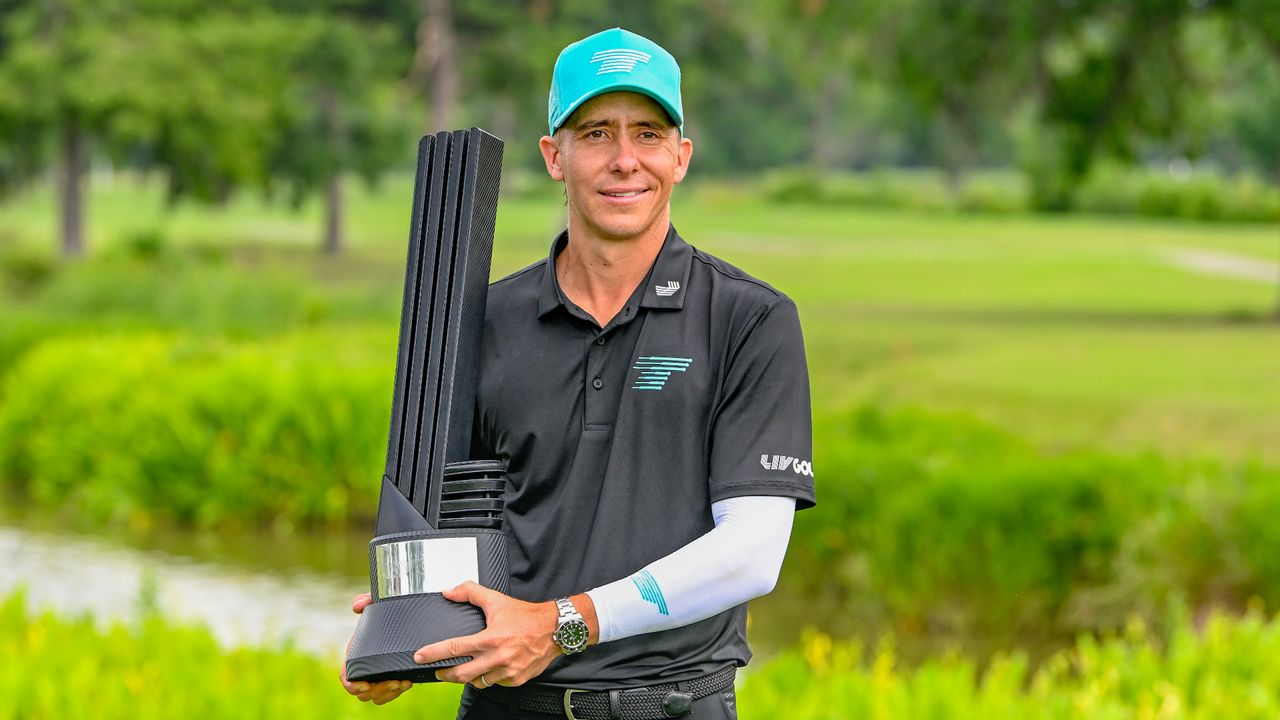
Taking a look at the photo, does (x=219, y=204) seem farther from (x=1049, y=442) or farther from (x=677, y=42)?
(x=1049, y=442)

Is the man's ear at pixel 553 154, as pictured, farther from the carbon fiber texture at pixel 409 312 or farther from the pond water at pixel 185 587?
the pond water at pixel 185 587

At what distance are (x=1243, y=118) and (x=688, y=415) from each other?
230ft

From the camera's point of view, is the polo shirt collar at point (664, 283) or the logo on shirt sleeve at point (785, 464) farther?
the polo shirt collar at point (664, 283)

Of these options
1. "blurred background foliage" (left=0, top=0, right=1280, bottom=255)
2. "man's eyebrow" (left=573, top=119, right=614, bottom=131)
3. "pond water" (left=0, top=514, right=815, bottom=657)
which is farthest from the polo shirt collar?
"blurred background foliage" (left=0, top=0, right=1280, bottom=255)

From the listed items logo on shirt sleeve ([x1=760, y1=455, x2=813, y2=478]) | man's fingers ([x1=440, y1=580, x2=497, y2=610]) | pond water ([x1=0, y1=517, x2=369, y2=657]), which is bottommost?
pond water ([x1=0, y1=517, x2=369, y2=657])

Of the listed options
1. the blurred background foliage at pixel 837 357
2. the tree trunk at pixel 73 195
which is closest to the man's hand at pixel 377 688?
the blurred background foliage at pixel 837 357

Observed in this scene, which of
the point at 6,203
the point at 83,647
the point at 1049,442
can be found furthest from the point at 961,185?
the point at 83,647

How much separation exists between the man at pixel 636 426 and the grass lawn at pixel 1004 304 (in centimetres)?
965

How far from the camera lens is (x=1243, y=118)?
68.4 metres

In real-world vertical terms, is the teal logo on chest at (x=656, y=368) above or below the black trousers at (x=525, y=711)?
above

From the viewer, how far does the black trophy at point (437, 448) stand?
288 centimetres

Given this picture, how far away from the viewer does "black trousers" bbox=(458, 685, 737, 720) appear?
3.10 meters

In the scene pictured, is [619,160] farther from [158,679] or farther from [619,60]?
[158,679]

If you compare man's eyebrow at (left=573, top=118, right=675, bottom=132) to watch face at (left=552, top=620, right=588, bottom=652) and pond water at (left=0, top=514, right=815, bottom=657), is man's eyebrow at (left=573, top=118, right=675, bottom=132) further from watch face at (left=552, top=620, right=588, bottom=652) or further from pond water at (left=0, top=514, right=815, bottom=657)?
pond water at (left=0, top=514, right=815, bottom=657)
